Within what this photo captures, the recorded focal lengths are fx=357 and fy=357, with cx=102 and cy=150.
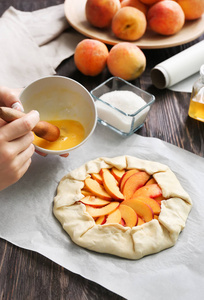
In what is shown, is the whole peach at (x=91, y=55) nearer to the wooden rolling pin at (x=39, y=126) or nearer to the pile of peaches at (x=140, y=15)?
the pile of peaches at (x=140, y=15)

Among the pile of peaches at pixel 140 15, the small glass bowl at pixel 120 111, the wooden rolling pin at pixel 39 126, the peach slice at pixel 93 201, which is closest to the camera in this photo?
the wooden rolling pin at pixel 39 126

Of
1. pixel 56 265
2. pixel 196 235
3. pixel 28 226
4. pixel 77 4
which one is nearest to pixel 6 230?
pixel 28 226

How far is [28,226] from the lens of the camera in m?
1.15

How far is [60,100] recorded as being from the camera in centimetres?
141

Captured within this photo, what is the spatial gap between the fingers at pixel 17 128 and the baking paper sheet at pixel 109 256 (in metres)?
0.30

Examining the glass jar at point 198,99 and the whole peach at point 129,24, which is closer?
the glass jar at point 198,99

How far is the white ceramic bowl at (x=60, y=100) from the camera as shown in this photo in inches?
52.4

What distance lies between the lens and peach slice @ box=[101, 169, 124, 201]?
122 centimetres

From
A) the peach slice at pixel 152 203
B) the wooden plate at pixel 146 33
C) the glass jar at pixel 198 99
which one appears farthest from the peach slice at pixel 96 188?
the wooden plate at pixel 146 33

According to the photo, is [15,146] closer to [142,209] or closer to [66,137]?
[66,137]

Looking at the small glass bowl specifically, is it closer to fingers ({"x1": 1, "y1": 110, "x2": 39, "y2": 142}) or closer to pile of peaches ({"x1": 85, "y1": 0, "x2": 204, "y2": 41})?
pile of peaches ({"x1": 85, "y1": 0, "x2": 204, "y2": 41})

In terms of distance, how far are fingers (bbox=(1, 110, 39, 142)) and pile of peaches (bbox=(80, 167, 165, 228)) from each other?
35 centimetres

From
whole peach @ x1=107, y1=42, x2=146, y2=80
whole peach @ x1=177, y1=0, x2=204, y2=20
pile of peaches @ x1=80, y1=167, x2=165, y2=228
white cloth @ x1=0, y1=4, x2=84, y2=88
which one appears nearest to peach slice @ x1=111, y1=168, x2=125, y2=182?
pile of peaches @ x1=80, y1=167, x2=165, y2=228

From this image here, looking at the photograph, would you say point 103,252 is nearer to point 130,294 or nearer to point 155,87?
point 130,294
